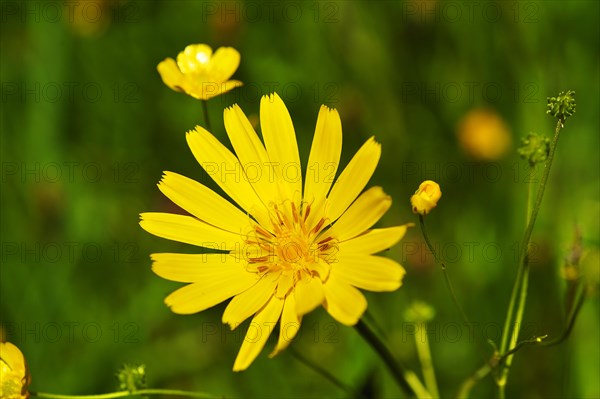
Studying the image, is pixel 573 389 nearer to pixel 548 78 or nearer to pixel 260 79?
pixel 548 78

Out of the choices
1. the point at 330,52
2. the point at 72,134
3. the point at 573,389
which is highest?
the point at 330,52

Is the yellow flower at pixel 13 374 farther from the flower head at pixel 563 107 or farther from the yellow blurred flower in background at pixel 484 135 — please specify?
the yellow blurred flower in background at pixel 484 135

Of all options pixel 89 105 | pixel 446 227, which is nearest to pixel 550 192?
pixel 446 227

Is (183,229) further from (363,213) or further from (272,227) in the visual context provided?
(363,213)

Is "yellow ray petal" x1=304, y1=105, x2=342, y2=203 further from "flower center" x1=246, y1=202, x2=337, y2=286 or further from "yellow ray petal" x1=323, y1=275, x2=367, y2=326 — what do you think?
"yellow ray petal" x1=323, y1=275, x2=367, y2=326

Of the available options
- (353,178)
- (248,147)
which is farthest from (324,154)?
(248,147)
